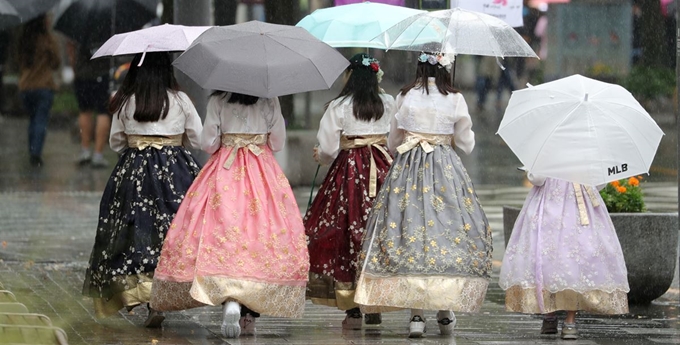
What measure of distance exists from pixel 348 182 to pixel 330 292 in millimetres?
717

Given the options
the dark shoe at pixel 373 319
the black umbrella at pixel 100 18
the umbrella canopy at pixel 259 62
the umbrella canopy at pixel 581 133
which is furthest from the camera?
the black umbrella at pixel 100 18

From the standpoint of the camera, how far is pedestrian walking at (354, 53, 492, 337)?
8.52 m

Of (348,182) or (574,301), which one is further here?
(348,182)

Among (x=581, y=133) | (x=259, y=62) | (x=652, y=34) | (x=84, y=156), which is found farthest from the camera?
(x=652, y=34)

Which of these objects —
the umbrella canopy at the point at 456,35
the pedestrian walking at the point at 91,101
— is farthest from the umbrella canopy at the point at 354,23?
the pedestrian walking at the point at 91,101

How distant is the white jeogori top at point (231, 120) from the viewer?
8.71m

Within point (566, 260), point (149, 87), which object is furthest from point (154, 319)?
point (566, 260)

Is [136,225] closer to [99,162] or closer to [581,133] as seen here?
[581,133]

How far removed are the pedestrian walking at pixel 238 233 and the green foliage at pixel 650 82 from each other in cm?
779

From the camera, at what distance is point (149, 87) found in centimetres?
899

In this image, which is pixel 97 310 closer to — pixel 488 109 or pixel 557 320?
pixel 557 320

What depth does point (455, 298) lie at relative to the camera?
8516 millimetres

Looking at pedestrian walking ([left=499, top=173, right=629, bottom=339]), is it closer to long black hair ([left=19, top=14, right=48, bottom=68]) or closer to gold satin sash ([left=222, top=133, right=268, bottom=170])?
gold satin sash ([left=222, top=133, right=268, bottom=170])

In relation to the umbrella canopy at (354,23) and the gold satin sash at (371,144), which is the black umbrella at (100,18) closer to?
the umbrella canopy at (354,23)
